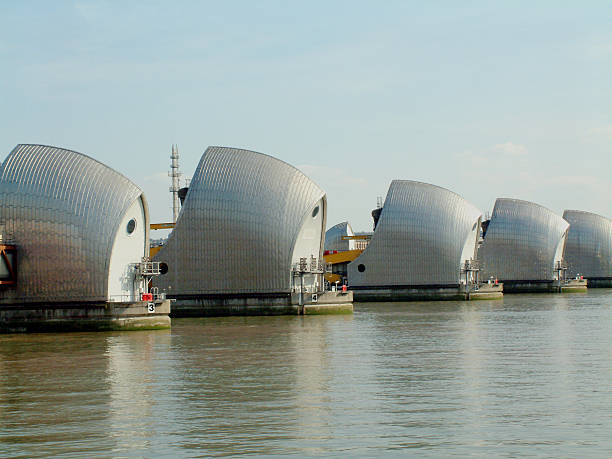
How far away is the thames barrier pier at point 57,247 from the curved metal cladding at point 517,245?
68535 millimetres

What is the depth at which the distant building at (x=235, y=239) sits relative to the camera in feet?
231

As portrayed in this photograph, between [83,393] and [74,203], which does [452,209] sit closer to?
[74,203]

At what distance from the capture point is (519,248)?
11638 centimetres

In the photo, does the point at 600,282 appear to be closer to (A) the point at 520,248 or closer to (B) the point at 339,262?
(A) the point at 520,248

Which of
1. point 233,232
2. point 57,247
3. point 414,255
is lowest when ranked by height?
point 57,247

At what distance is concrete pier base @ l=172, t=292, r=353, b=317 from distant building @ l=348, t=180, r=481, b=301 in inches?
1069

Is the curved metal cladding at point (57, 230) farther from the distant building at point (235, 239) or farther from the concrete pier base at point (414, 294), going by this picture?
the concrete pier base at point (414, 294)

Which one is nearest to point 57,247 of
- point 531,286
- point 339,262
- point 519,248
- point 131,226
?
point 131,226

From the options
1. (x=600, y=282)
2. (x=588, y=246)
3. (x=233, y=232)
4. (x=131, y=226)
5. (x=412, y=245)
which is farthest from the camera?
(x=600, y=282)

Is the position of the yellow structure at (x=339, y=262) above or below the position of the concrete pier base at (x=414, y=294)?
above

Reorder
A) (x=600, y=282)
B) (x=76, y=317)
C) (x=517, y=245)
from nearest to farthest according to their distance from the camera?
1. (x=76, y=317)
2. (x=517, y=245)
3. (x=600, y=282)

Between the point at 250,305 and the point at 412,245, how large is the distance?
3118 cm

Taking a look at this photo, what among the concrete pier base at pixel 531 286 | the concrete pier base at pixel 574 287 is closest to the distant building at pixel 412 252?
the concrete pier base at pixel 531 286

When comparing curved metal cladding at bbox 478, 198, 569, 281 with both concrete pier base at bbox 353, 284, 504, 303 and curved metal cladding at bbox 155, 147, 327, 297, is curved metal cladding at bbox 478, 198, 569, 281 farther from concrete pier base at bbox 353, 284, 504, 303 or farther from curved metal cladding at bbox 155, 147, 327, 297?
curved metal cladding at bbox 155, 147, 327, 297
